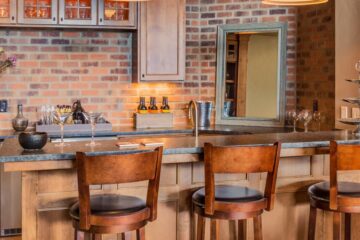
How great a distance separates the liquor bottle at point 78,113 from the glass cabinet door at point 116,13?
0.83 meters

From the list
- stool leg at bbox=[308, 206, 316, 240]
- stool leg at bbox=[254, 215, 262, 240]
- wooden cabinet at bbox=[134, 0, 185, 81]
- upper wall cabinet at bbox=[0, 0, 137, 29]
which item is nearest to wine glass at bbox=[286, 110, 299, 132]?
wooden cabinet at bbox=[134, 0, 185, 81]

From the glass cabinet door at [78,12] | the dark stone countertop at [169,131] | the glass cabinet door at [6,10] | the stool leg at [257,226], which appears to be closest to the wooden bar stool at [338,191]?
the stool leg at [257,226]

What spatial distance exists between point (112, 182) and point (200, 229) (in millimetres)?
681

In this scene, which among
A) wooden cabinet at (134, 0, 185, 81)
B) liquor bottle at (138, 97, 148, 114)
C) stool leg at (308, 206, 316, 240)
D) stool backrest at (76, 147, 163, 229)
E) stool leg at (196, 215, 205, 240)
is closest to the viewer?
stool backrest at (76, 147, 163, 229)

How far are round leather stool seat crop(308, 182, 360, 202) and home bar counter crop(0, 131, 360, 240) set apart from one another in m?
0.21

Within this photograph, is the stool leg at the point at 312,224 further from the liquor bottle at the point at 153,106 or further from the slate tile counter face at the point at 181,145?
the liquor bottle at the point at 153,106

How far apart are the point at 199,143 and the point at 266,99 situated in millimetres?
2575

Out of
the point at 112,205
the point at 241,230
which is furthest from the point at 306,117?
the point at 112,205

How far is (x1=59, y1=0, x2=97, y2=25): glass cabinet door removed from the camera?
17.0 ft

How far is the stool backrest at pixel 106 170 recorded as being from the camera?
267cm

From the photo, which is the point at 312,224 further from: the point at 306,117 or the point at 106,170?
the point at 306,117

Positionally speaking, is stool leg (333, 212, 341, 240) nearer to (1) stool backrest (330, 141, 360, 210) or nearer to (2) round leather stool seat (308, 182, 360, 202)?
(2) round leather stool seat (308, 182, 360, 202)

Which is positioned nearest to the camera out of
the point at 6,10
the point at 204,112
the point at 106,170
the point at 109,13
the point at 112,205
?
the point at 106,170

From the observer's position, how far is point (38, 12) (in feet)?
16.8
